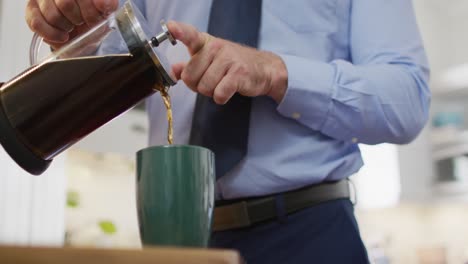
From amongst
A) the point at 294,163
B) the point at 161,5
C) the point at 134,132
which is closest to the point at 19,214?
the point at 134,132

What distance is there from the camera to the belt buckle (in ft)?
2.48

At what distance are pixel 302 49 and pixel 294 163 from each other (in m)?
0.18

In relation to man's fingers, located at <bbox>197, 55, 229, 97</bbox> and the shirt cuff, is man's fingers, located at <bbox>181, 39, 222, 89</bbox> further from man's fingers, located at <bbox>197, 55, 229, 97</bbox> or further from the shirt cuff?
the shirt cuff

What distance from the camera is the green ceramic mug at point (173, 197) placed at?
0.48 m

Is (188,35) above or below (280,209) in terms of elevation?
above

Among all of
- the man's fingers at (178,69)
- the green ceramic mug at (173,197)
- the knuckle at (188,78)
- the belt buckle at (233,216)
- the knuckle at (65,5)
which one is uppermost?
the knuckle at (65,5)

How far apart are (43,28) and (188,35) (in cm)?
25

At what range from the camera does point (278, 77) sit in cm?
69

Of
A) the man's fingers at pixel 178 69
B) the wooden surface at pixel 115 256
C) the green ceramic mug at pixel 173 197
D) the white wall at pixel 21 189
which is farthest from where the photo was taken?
the white wall at pixel 21 189

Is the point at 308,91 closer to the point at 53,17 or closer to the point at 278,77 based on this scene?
the point at 278,77

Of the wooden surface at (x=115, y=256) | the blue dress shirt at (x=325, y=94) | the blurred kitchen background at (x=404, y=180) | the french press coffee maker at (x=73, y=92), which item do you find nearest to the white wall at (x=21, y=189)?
the blurred kitchen background at (x=404, y=180)

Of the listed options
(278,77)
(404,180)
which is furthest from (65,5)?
(404,180)

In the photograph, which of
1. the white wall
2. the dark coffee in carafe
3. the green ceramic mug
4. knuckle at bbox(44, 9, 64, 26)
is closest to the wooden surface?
the green ceramic mug

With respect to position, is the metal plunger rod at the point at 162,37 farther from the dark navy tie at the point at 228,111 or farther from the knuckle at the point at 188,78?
the dark navy tie at the point at 228,111
